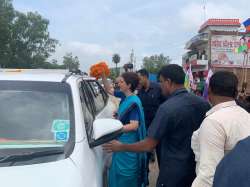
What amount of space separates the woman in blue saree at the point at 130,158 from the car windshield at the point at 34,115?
39.1 inches

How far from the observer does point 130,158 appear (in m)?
4.14

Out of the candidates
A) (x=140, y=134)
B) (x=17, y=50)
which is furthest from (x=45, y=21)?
(x=140, y=134)

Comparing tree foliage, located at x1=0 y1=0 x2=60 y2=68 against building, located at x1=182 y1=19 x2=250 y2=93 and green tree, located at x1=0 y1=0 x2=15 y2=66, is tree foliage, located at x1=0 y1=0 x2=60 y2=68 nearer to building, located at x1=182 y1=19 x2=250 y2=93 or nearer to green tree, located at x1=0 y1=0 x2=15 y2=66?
green tree, located at x1=0 y1=0 x2=15 y2=66

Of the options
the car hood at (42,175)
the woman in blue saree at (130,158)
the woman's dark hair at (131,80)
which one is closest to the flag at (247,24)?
the woman's dark hair at (131,80)

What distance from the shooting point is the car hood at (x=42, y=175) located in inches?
94.0

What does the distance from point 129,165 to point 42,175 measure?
175 cm

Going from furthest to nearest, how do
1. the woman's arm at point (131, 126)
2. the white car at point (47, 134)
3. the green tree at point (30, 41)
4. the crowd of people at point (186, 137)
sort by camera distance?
1. the green tree at point (30, 41)
2. the woman's arm at point (131, 126)
3. the white car at point (47, 134)
4. the crowd of people at point (186, 137)

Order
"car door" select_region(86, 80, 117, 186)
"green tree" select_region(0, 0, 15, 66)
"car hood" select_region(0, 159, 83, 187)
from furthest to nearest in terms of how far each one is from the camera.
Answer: "green tree" select_region(0, 0, 15, 66), "car door" select_region(86, 80, 117, 186), "car hood" select_region(0, 159, 83, 187)

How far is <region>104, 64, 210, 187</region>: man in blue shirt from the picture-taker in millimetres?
3330

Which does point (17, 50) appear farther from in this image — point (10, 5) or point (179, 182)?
point (179, 182)

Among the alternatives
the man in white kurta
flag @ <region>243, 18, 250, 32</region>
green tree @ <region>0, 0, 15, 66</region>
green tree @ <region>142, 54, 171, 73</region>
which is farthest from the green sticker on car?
green tree @ <region>142, 54, 171, 73</region>

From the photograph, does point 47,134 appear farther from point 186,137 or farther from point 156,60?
point 156,60

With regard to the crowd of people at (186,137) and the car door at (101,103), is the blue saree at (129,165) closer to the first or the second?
the crowd of people at (186,137)

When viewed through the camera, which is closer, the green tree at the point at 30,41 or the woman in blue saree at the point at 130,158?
the woman in blue saree at the point at 130,158
